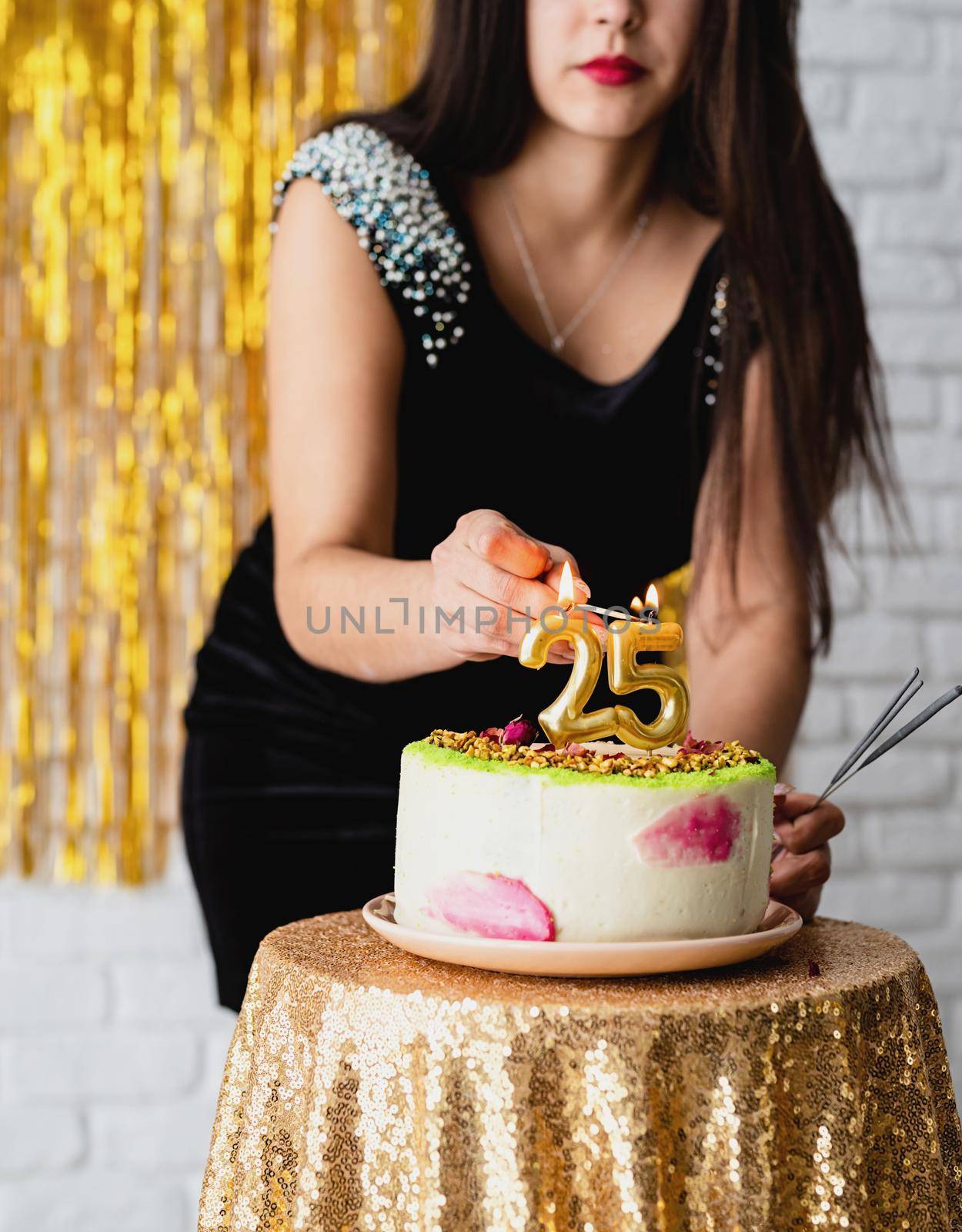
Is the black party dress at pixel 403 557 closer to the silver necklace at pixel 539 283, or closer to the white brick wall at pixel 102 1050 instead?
the silver necklace at pixel 539 283

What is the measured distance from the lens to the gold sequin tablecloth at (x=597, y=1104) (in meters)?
0.63

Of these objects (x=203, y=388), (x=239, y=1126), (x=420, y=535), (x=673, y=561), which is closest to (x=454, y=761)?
(x=239, y=1126)

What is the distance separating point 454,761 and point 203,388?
128 centimetres

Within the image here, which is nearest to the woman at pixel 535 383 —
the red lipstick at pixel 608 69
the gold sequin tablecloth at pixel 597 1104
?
the red lipstick at pixel 608 69

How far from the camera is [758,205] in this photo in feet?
4.20

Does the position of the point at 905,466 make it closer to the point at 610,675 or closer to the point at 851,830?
the point at 851,830

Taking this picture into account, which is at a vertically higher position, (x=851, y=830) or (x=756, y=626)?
(x=756, y=626)

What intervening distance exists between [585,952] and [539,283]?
0.82 meters

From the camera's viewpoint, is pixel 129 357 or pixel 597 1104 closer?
pixel 597 1104

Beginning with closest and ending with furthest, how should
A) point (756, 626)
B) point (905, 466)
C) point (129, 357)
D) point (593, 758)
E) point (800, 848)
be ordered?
1. point (593, 758)
2. point (800, 848)
3. point (756, 626)
4. point (129, 357)
5. point (905, 466)

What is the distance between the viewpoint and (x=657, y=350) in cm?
131

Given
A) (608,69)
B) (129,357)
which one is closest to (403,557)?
(608,69)

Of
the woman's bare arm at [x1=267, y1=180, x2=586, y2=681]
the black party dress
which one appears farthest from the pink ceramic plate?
the black party dress

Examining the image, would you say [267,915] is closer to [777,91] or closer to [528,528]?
[528,528]
